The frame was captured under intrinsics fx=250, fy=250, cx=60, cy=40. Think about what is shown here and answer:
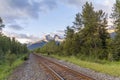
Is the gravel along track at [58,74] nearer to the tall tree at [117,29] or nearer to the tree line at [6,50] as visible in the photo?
the tree line at [6,50]

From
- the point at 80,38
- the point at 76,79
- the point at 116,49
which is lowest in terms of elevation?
the point at 76,79

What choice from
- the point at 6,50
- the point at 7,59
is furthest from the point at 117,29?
the point at 6,50

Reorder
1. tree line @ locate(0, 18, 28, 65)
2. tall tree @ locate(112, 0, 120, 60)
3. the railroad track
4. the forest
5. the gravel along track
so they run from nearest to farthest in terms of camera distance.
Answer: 1. the railroad track
2. the gravel along track
3. the forest
4. tree line @ locate(0, 18, 28, 65)
5. tall tree @ locate(112, 0, 120, 60)

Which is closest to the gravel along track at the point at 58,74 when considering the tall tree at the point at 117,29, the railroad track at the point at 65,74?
the railroad track at the point at 65,74

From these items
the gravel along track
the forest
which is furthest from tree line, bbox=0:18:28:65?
the gravel along track

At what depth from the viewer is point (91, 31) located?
212 ft

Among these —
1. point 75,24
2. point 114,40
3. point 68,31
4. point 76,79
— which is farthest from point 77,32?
point 76,79

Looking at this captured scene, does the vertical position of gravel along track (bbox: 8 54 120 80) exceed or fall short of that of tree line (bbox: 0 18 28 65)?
it falls short

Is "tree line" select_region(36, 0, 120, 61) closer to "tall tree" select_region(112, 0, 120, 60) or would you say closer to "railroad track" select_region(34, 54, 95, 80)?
"tall tree" select_region(112, 0, 120, 60)

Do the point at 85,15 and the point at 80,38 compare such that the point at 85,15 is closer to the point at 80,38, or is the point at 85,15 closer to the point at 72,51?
the point at 80,38

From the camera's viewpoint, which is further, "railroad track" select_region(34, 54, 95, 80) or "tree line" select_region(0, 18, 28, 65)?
"tree line" select_region(0, 18, 28, 65)

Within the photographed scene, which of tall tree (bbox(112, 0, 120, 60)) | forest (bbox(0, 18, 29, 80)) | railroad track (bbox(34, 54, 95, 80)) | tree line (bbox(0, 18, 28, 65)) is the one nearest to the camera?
railroad track (bbox(34, 54, 95, 80))

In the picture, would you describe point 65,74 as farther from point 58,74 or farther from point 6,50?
point 6,50

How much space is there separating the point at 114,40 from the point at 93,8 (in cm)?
1715
